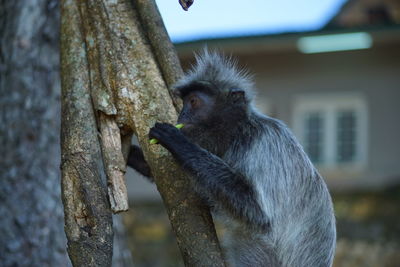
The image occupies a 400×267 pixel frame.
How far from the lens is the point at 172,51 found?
5.51 meters

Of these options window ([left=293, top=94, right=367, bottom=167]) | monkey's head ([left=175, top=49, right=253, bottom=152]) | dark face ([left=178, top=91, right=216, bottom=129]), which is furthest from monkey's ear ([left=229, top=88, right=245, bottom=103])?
window ([left=293, top=94, right=367, bottom=167])

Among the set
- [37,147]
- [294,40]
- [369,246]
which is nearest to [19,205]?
[37,147]

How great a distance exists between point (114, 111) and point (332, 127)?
12080 millimetres

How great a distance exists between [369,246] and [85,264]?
9764 mm

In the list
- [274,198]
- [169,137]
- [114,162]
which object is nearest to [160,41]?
[169,137]

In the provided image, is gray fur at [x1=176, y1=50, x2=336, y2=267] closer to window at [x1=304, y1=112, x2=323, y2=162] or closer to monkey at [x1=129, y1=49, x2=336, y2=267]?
monkey at [x1=129, y1=49, x2=336, y2=267]

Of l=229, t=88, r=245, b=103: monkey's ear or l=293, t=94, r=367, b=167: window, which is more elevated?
l=293, t=94, r=367, b=167: window

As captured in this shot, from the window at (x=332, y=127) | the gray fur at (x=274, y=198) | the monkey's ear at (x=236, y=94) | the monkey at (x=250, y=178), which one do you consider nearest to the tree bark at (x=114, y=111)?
the monkey at (x=250, y=178)

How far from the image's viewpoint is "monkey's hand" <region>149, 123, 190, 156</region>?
16.5 ft

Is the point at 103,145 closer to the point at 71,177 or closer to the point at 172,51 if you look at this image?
the point at 71,177

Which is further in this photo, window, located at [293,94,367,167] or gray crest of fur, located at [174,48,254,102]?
window, located at [293,94,367,167]

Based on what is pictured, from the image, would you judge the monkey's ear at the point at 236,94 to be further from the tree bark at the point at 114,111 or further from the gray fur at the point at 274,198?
the tree bark at the point at 114,111

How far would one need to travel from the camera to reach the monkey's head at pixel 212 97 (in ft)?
18.7

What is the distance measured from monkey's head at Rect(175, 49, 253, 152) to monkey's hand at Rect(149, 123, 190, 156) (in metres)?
0.33
